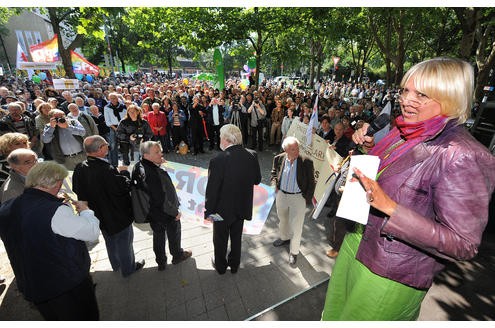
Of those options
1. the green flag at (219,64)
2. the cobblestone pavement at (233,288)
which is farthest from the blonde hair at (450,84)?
the green flag at (219,64)

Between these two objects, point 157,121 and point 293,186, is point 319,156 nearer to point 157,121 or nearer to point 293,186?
point 293,186

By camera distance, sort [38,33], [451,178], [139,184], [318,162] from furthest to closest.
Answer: [38,33] < [318,162] < [139,184] < [451,178]

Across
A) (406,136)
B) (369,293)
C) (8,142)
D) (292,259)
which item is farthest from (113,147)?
(406,136)

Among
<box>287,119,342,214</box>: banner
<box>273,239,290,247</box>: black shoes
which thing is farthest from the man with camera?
<box>287,119,342,214</box>: banner

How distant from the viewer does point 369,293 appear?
1.51 meters

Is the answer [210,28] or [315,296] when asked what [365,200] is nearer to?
[315,296]

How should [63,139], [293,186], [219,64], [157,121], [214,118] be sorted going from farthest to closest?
[219,64]
[214,118]
[157,121]
[63,139]
[293,186]

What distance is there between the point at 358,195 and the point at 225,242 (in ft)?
8.73

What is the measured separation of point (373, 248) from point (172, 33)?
560 inches

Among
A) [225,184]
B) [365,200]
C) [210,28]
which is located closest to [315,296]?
[225,184]

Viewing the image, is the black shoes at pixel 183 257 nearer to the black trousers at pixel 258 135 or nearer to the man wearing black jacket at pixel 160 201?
the man wearing black jacket at pixel 160 201

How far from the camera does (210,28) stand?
12.1 metres

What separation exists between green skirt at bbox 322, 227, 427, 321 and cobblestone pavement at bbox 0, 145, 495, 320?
1749mm

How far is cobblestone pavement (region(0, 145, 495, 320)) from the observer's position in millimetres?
3186
